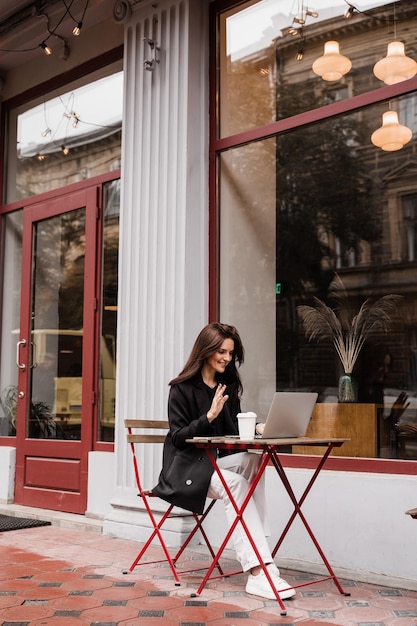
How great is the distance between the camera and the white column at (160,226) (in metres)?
5.38

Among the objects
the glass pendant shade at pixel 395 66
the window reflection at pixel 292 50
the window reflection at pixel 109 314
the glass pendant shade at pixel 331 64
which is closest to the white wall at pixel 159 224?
the window reflection at pixel 292 50

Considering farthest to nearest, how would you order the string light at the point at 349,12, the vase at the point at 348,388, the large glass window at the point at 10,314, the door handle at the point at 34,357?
the large glass window at the point at 10,314 → the door handle at the point at 34,357 → the string light at the point at 349,12 → the vase at the point at 348,388

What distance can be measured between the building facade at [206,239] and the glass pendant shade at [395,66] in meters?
0.05

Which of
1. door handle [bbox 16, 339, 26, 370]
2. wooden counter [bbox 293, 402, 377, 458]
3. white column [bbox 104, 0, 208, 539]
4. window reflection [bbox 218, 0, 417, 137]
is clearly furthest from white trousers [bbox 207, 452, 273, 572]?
door handle [bbox 16, 339, 26, 370]

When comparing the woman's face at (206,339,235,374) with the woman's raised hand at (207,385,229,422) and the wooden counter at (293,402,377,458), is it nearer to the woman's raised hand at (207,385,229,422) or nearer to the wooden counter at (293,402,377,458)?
the woman's raised hand at (207,385,229,422)

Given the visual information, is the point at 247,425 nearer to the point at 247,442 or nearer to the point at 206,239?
the point at 247,442

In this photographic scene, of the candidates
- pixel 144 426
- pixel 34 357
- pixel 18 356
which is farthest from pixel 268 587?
pixel 18 356

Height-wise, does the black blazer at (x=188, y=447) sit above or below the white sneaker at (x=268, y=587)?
above

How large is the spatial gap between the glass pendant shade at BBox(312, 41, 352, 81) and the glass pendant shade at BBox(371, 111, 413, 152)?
18.9 inches

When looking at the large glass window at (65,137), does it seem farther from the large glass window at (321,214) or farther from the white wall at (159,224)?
the large glass window at (321,214)

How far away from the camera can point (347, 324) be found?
4918mm

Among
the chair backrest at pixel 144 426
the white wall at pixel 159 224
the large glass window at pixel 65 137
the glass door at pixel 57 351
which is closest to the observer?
the chair backrest at pixel 144 426

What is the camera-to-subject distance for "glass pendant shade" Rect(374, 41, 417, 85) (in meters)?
4.60

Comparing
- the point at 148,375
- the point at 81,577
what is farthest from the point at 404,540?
the point at 148,375
